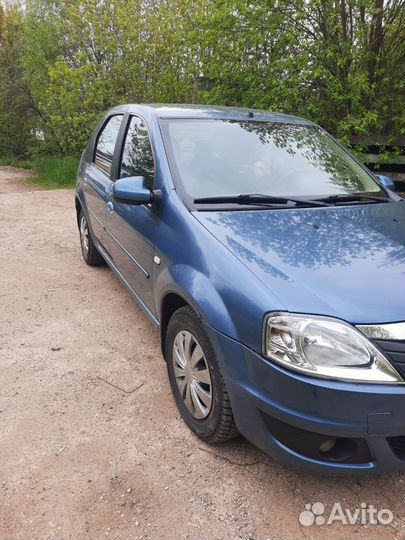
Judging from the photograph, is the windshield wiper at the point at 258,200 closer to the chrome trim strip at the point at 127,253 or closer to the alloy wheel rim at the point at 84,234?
the chrome trim strip at the point at 127,253

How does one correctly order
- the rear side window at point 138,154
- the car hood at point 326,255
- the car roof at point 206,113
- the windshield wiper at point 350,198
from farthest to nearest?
the car roof at point 206,113
the rear side window at point 138,154
the windshield wiper at point 350,198
the car hood at point 326,255

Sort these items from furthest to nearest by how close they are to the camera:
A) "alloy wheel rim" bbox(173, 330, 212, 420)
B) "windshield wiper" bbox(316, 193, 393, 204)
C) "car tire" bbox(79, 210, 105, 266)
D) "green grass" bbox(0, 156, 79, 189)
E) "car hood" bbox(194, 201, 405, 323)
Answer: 1. "green grass" bbox(0, 156, 79, 189)
2. "car tire" bbox(79, 210, 105, 266)
3. "windshield wiper" bbox(316, 193, 393, 204)
4. "alloy wheel rim" bbox(173, 330, 212, 420)
5. "car hood" bbox(194, 201, 405, 323)

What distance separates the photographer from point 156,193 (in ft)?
8.79

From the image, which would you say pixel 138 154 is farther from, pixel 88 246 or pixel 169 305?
pixel 88 246

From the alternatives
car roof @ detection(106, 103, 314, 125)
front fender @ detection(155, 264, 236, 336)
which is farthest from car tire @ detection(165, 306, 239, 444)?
car roof @ detection(106, 103, 314, 125)

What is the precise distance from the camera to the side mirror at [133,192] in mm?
2656

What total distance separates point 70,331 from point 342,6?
589 centimetres

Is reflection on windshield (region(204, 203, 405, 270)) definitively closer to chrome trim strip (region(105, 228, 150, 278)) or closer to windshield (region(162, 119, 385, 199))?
windshield (region(162, 119, 385, 199))

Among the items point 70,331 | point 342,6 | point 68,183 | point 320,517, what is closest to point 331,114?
point 342,6

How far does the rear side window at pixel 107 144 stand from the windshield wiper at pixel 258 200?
152 cm

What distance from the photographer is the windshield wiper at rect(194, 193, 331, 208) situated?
2.59 metres

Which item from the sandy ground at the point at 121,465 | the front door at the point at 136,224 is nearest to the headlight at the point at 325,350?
the sandy ground at the point at 121,465

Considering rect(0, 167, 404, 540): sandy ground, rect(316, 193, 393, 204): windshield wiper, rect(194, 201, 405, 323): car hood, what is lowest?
rect(0, 167, 404, 540): sandy ground

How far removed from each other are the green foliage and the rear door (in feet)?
10.7
